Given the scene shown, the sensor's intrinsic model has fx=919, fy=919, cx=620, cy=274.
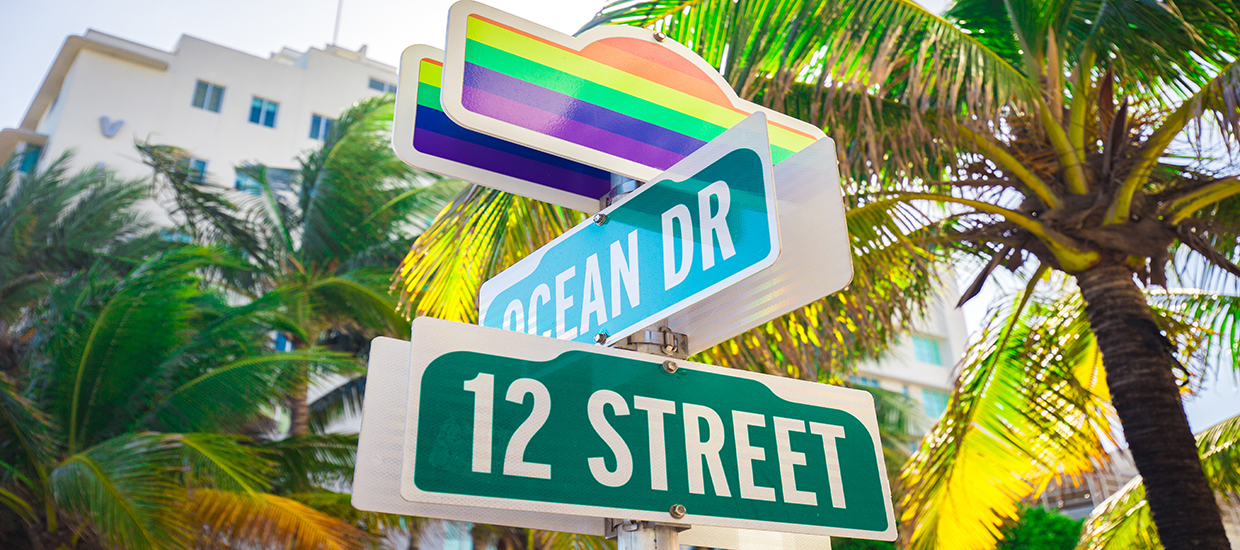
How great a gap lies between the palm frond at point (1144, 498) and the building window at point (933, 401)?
26.3 metres

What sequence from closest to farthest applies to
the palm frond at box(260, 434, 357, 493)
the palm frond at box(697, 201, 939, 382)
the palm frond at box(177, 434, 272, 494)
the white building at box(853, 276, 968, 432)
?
the palm frond at box(697, 201, 939, 382), the palm frond at box(177, 434, 272, 494), the palm frond at box(260, 434, 357, 493), the white building at box(853, 276, 968, 432)

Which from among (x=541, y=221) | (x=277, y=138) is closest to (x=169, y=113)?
(x=277, y=138)

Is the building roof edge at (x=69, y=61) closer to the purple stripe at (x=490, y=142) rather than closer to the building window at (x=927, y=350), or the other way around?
the purple stripe at (x=490, y=142)

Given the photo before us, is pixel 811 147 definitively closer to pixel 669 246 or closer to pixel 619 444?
pixel 669 246

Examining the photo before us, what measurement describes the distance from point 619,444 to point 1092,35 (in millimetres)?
4786

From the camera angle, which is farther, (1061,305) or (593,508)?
(1061,305)

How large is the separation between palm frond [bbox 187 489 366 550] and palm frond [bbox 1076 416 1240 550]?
6.14 meters

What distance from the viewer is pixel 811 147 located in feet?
5.61

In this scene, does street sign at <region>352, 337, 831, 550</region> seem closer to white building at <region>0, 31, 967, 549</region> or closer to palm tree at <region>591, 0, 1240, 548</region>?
palm tree at <region>591, 0, 1240, 548</region>

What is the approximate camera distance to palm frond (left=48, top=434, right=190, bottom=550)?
6.55 m

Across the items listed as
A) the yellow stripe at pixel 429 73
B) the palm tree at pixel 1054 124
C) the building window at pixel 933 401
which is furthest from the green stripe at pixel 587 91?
the building window at pixel 933 401

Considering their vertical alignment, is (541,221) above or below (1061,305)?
below

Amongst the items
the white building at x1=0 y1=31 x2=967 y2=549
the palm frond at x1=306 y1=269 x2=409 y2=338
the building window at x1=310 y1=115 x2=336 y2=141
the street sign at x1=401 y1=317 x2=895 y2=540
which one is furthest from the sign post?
the building window at x1=310 y1=115 x2=336 y2=141

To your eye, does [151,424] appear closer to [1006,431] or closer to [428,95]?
[1006,431]
